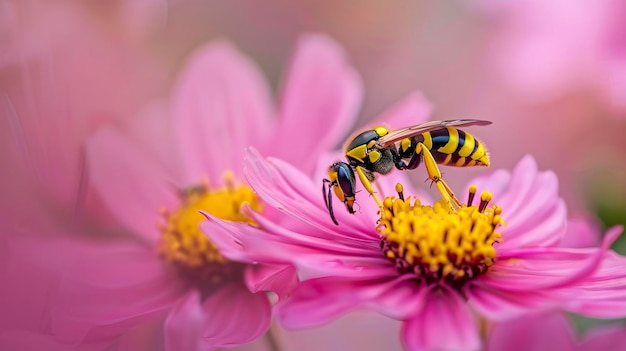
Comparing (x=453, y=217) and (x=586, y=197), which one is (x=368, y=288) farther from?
(x=586, y=197)

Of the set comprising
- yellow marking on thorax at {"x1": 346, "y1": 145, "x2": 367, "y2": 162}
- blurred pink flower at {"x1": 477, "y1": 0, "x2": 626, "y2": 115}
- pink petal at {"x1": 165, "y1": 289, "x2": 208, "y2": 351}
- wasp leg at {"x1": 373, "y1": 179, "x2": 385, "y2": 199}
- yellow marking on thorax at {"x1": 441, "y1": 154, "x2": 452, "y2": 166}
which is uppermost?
blurred pink flower at {"x1": 477, "y1": 0, "x2": 626, "y2": 115}

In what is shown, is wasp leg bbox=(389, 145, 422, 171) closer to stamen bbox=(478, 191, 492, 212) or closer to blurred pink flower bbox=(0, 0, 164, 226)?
stamen bbox=(478, 191, 492, 212)

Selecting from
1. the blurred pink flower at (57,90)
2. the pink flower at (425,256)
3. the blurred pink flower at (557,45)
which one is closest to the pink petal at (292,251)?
the pink flower at (425,256)

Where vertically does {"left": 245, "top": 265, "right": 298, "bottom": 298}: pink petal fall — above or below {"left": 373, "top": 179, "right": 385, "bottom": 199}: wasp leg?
below

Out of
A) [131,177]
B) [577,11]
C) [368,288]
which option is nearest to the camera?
[368,288]

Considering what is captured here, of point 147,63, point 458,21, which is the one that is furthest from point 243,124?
point 458,21

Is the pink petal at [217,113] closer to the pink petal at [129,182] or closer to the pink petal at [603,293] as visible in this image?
the pink petal at [129,182]

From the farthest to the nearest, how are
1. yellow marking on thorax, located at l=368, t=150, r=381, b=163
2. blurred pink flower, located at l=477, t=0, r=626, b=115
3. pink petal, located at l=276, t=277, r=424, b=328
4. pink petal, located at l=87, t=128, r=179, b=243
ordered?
A: blurred pink flower, located at l=477, t=0, r=626, b=115
pink petal, located at l=87, t=128, r=179, b=243
yellow marking on thorax, located at l=368, t=150, r=381, b=163
pink petal, located at l=276, t=277, r=424, b=328

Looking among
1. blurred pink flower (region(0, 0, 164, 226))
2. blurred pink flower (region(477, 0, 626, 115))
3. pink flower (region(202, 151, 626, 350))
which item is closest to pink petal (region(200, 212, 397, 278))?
pink flower (region(202, 151, 626, 350))
